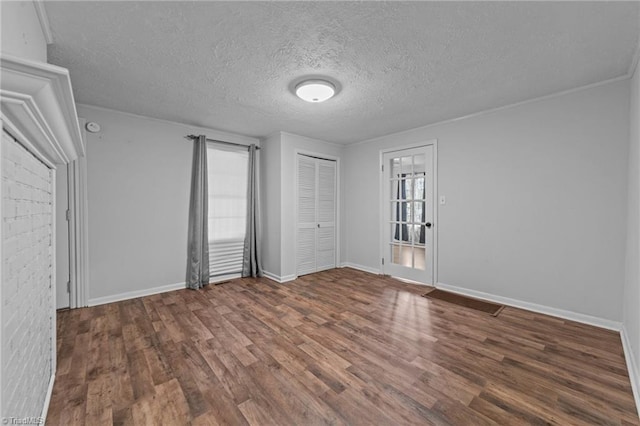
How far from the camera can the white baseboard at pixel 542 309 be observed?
254cm

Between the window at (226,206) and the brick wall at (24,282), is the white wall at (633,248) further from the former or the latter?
the window at (226,206)

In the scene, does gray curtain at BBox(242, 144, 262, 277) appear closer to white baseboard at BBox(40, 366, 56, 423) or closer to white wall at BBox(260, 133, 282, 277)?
white wall at BBox(260, 133, 282, 277)

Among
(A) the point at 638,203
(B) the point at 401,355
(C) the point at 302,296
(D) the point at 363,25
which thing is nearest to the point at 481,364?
(B) the point at 401,355

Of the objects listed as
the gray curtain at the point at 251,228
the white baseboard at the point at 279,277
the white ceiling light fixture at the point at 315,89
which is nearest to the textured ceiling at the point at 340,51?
the white ceiling light fixture at the point at 315,89

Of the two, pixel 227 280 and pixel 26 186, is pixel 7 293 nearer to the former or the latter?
pixel 26 186

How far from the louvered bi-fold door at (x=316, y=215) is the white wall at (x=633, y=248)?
365 cm

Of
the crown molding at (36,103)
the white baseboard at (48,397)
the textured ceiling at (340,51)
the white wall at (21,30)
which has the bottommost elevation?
the white baseboard at (48,397)

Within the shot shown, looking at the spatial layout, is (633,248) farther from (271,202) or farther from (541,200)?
(271,202)

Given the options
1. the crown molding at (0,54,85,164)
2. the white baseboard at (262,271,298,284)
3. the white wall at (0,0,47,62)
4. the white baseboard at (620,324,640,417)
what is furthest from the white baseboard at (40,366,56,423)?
the white baseboard at (620,324,640,417)

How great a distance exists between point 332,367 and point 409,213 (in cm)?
278

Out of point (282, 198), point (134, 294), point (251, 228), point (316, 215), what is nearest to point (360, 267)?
point (316, 215)

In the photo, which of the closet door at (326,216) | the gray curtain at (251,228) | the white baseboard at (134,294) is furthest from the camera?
the closet door at (326,216)

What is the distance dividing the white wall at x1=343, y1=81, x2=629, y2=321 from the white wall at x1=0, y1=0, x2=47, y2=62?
3973 millimetres

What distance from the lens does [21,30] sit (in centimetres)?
132
